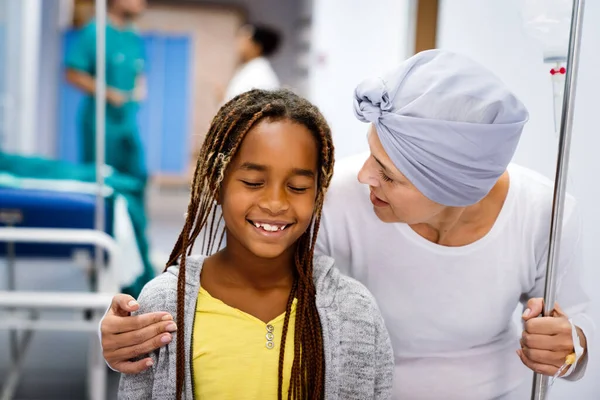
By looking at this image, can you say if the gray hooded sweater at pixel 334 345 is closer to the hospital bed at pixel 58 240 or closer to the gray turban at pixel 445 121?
the gray turban at pixel 445 121

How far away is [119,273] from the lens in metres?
1.97

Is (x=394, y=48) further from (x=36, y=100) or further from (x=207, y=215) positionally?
(x=36, y=100)

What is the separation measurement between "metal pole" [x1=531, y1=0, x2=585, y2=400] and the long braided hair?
0.34 metres

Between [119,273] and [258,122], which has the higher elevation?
[258,122]

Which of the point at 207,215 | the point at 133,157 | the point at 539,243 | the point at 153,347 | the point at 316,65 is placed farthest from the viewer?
the point at 316,65

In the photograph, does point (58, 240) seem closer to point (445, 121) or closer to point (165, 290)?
point (165, 290)

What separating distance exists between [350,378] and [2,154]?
2184 millimetres

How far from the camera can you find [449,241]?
3.77 feet

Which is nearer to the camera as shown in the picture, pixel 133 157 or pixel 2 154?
pixel 2 154

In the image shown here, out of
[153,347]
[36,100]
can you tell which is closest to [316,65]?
[36,100]

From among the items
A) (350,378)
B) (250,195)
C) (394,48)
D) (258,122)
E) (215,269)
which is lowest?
(350,378)

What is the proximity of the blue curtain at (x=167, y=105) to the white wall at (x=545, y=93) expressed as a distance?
5.39 metres

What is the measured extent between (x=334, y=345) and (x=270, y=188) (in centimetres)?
25

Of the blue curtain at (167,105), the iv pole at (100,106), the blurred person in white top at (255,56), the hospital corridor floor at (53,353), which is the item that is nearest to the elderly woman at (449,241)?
the hospital corridor floor at (53,353)
